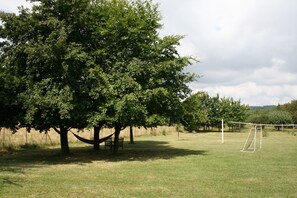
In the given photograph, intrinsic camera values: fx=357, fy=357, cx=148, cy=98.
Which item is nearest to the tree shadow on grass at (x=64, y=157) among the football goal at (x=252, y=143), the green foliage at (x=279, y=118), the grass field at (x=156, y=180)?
Result: the grass field at (x=156, y=180)

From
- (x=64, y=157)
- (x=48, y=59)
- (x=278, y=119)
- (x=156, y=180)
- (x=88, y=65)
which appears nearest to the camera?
(x=156, y=180)

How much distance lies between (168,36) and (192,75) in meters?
Answer: 2.75

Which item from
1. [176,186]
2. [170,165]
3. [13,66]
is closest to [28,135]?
[13,66]

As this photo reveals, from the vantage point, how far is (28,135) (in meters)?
30.2

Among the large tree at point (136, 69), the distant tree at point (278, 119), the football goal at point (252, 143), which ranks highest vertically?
the large tree at point (136, 69)

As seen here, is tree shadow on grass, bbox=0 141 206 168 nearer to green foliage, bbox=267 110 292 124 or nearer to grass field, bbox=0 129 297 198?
grass field, bbox=0 129 297 198

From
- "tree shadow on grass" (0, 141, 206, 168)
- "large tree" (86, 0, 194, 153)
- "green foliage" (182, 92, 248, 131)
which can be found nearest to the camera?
"tree shadow on grass" (0, 141, 206, 168)

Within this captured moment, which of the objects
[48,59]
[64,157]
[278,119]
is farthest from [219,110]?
[48,59]

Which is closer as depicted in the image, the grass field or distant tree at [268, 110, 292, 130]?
the grass field

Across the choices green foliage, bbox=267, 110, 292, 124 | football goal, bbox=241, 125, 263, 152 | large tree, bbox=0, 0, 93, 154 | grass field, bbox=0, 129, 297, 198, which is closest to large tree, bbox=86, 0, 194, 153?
large tree, bbox=0, 0, 93, 154

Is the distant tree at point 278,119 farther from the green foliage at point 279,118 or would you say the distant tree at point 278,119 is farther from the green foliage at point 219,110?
the green foliage at point 219,110

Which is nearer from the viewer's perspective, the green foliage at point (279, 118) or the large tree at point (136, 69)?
the large tree at point (136, 69)

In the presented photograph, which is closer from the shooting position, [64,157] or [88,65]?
[88,65]

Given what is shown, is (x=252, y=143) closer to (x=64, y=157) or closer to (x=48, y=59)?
(x=64, y=157)
